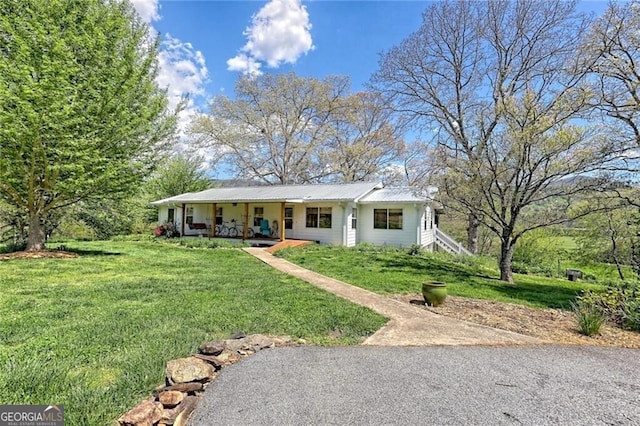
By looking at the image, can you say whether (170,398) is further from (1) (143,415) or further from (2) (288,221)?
(2) (288,221)

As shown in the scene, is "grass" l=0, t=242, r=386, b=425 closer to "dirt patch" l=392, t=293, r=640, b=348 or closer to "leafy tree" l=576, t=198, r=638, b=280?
"dirt patch" l=392, t=293, r=640, b=348

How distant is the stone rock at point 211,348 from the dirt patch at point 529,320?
4.14 metres

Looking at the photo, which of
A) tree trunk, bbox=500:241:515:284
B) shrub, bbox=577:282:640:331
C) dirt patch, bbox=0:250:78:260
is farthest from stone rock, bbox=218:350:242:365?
tree trunk, bbox=500:241:515:284

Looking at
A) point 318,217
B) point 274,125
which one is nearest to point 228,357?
point 318,217

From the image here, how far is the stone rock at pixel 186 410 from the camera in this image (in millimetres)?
2569

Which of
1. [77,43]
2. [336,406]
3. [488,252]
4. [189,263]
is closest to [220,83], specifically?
[77,43]

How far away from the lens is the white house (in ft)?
52.9

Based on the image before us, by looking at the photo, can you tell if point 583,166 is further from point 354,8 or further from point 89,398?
point 89,398

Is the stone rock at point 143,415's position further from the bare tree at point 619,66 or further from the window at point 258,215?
the window at point 258,215

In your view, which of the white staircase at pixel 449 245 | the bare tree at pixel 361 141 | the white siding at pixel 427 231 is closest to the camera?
the white siding at pixel 427 231

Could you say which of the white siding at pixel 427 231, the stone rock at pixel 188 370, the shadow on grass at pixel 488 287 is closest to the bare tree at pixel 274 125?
the white siding at pixel 427 231

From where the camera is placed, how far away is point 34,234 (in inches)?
433

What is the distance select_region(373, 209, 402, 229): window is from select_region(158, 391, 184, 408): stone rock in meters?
14.5

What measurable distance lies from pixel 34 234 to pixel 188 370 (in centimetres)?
1143
